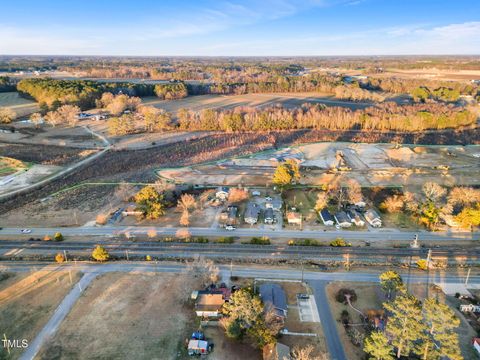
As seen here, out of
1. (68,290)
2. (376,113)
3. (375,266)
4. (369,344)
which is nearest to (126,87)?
(376,113)

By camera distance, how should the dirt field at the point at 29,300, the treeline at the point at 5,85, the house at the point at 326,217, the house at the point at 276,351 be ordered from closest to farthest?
the house at the point at 276,351 → the dirt field at the point at 29,300 → the house at the point at 326,217 → the treeline at the point at 5,85

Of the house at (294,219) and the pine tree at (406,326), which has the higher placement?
the pine tree at (406,326)

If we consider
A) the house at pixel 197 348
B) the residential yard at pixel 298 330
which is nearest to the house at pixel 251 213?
the residential yard at pixel 298 330

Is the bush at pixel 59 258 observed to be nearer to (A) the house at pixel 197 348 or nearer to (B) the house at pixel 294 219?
(A) the house at pixel 197 348

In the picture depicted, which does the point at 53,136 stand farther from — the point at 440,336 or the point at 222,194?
the point at 440,336

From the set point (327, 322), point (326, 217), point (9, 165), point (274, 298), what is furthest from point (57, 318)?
point (9, 165)

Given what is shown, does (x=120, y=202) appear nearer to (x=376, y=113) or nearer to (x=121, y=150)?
(x=121, y=150)
